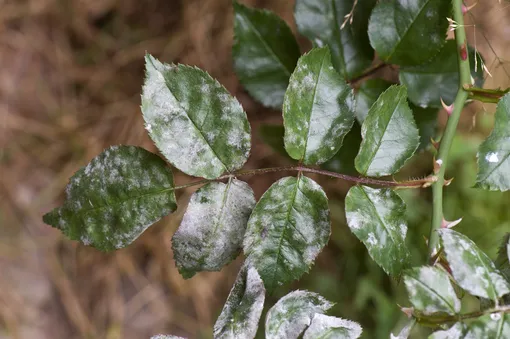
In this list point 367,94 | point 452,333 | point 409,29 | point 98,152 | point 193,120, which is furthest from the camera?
point 98,152

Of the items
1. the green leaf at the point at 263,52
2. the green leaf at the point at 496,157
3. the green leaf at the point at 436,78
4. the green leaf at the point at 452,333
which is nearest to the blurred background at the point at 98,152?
the green leaf at the point at 263,52

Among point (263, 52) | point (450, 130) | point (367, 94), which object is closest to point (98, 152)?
point (263, 52)

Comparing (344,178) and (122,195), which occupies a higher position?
(122,195)

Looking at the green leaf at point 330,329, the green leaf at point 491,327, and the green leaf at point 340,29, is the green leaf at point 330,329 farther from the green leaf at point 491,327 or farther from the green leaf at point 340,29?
the green leaf at point 340,29

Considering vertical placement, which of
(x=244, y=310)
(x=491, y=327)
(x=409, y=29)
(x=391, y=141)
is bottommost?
(x=491, y=327)

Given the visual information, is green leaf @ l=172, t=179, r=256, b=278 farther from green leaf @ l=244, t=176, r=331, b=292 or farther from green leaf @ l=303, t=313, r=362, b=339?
green leaf @ l=303, t=313, r=362, b=339

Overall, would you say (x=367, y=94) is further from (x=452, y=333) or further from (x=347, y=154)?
(x=452, y=333)

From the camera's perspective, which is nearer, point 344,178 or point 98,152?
point 344,178
